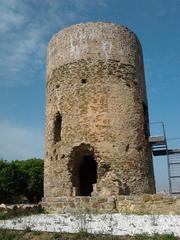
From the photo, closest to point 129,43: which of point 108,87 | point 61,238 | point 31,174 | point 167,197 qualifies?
point 108,87

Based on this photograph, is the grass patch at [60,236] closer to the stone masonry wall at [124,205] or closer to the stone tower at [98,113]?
the stone masonry wall at [124,205]

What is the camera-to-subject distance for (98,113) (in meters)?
12.8

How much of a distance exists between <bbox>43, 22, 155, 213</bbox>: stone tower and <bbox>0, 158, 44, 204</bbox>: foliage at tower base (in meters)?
12.7

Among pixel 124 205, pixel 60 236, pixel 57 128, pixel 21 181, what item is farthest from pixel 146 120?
pixel 21 181

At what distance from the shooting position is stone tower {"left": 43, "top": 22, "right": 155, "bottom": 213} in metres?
12.6

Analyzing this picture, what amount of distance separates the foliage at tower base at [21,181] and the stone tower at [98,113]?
1272 cm

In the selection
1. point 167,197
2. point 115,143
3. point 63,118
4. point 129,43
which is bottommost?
point 167,197

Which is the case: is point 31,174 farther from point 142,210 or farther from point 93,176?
point 142,210

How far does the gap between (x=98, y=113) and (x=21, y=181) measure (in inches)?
635

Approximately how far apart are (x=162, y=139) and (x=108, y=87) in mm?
3005

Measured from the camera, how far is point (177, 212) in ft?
30.7

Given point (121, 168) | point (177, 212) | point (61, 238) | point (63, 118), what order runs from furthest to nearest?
point (63, 118), point (121, 168), point (177, 212), point (61, 238)

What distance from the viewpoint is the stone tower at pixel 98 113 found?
1260cm

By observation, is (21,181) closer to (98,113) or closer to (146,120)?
(146,120)
